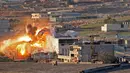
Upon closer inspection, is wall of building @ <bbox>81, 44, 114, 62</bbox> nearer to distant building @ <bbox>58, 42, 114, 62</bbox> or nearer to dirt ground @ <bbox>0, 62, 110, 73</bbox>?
distant building @ <bbox>58, 42, 114, 62</bbox>

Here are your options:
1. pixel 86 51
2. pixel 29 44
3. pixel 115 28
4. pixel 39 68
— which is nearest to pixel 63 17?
pixel 115 28

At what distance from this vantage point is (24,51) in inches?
1280

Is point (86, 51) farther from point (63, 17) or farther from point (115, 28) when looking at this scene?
point (63, 17)

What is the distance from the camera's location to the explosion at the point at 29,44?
31.2 metres

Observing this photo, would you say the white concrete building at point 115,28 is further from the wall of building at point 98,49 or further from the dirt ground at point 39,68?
the dirt ground at point 39,68

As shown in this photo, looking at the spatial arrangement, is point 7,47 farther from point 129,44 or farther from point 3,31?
point 3,31

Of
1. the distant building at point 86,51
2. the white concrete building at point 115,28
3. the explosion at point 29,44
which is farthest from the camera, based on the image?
the white concrete building at point 115,28

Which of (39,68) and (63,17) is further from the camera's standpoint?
(63,17)

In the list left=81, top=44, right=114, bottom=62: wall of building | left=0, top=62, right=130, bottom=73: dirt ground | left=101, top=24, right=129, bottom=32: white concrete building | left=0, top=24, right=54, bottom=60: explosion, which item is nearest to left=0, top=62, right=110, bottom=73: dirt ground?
left=0, top=62, right=130, bottom=73: dirt ground

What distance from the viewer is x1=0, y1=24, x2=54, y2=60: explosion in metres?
31.2

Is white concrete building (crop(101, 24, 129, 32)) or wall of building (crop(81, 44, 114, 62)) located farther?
white concrete building (crop(101, 24, 129, 32))

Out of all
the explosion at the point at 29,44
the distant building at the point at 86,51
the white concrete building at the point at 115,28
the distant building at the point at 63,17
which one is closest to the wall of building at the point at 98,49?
the distant building at the point at 86,51

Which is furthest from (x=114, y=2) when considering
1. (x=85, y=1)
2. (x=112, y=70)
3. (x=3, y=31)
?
(x=112, y=70)

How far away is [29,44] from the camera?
34.9m
